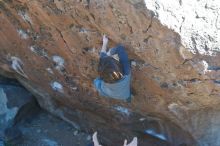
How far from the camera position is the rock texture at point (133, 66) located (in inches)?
125

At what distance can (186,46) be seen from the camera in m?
3.09

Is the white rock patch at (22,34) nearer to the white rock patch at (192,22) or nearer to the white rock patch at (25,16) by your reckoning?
the white rock patch at (25,16)

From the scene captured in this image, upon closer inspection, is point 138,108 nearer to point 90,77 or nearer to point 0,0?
point 90,77

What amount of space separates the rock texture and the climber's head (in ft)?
0.57

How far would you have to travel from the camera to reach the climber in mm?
3199

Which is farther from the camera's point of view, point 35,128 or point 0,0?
point 35,128

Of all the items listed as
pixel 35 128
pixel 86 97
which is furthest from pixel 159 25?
pixel 35 128

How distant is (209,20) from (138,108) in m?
1.09

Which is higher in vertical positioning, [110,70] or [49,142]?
[110,70]

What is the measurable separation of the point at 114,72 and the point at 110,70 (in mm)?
32

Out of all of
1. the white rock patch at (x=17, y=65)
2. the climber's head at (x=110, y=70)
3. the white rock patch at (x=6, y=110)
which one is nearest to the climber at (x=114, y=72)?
the climber's head at (x=110, y=70)

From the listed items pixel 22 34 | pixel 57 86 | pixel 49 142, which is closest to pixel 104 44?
pixel 22 34

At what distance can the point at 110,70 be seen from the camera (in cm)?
319

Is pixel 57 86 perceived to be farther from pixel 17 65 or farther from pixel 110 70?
pixel 110 70
